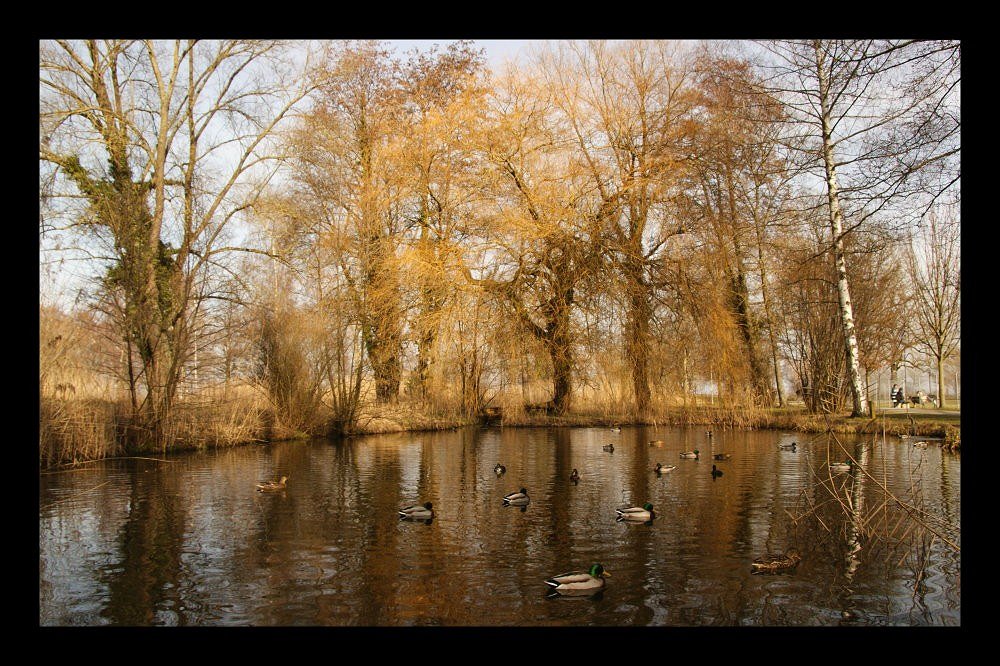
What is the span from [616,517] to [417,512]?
2276mm

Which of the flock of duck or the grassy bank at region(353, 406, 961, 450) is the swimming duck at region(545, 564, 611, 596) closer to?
the flock of duck

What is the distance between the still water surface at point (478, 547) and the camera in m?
5.39

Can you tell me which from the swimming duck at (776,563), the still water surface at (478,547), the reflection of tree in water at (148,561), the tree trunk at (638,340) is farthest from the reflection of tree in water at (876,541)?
the tree trunk at (638,340)

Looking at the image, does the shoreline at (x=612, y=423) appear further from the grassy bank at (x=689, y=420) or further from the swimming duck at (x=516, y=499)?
the swimming duck at (x=516, y=499)

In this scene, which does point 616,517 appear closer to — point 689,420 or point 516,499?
point 516,499

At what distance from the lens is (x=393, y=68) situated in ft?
79.5

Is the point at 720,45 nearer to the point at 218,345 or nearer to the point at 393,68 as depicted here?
the point at 393,68

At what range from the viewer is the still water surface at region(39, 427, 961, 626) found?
17.7 feet

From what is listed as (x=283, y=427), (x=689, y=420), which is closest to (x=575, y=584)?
(x=283, y=427)

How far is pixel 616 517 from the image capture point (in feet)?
28.2

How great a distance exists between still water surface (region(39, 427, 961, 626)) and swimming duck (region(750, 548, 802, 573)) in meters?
0.09
